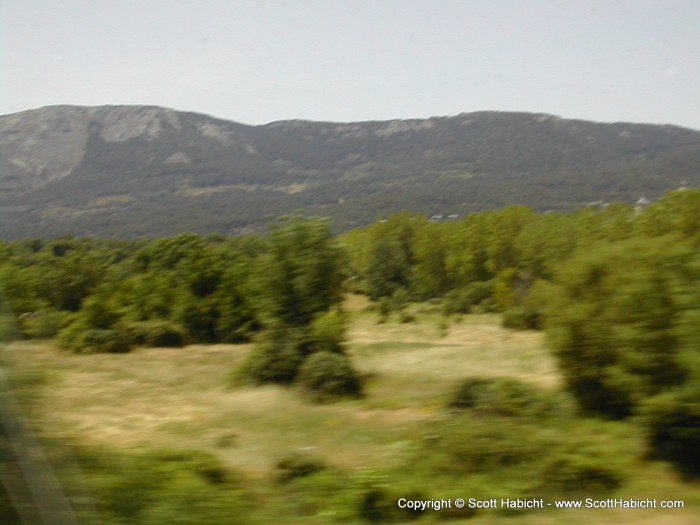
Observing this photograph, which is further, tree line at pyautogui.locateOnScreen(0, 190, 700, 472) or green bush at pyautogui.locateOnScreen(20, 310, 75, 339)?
green bush at pyautogui.locateOnScreen(20, 310, 75, 339)

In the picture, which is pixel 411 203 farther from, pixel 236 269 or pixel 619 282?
pixel 619 282

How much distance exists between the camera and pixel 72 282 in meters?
26.8

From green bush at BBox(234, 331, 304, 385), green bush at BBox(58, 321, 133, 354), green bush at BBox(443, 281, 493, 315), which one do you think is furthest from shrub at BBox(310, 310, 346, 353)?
green bush at BBox(443, 281, 493, 315)

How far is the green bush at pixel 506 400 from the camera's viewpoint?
28.5ft

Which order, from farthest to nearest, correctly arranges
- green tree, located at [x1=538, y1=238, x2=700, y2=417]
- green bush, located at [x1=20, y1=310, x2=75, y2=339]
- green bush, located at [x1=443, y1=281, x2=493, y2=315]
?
green bush, located at [x1=443, y1=281, x2=493, y2=315] → green bush, located at [x1=20, y1=310, x2=75, y2=339] → green tree, located at [x1=538, y1=238, x2=700, y2=417]

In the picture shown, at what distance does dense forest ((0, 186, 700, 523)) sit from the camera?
757 centimetres

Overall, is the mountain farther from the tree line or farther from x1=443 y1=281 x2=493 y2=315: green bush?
x1=443 y1=281 x2=493 y2=315: green bush

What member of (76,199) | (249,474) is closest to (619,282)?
(249,474)

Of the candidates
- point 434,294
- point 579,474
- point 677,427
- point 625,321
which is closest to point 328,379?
point 625,321

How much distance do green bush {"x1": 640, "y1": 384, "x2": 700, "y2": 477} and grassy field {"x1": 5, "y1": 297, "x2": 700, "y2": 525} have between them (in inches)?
10.4

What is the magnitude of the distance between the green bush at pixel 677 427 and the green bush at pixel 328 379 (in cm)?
608

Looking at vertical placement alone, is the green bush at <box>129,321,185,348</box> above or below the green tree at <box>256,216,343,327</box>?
below

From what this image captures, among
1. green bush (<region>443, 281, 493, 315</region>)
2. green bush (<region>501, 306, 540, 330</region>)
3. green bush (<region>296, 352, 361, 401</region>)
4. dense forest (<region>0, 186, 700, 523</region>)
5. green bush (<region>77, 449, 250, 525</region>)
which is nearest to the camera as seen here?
green bush (<region>77, 449, 250, 525</region>)

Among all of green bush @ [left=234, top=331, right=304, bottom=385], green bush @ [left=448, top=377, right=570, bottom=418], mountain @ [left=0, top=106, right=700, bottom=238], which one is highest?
mountain @ [left=0, top=106, right=700, bottom=238]
